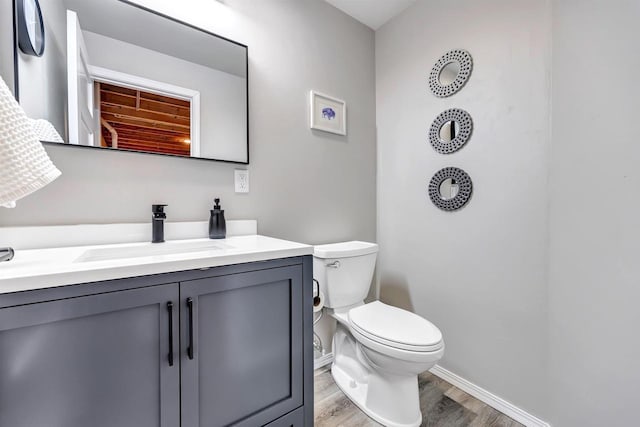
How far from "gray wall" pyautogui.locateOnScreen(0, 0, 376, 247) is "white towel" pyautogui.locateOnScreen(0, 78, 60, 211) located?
1.46 ft

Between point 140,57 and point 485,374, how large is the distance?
2.30 meters

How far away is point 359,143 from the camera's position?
1.94 m

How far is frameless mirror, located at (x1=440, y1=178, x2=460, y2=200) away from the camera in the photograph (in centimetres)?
156

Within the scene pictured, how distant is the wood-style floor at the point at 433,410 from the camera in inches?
51.2

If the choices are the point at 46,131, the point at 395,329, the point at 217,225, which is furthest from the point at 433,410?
the point at 46,131

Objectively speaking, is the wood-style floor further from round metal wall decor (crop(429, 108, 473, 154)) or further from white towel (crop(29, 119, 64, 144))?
white towel (crop(29, 119, 64, 144))

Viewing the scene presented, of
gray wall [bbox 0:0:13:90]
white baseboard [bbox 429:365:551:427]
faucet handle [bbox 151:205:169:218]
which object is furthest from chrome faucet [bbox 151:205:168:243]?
white baseboard [bbox 429:365:551:427]

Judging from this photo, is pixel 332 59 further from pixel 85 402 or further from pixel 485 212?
pixel 85 402

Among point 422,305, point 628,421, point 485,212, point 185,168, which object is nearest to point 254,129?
point 185,168

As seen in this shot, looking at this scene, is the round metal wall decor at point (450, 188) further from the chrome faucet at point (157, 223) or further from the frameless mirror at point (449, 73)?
the chrome faucet at point (157, 223)

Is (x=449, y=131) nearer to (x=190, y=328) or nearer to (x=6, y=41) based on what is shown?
(x=190, y=328)

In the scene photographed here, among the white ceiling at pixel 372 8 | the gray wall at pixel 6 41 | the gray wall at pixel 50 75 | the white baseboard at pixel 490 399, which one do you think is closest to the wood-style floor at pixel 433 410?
the white baseboard at pixel 490 399

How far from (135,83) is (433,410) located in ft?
6.90

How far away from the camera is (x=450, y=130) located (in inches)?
61.9
